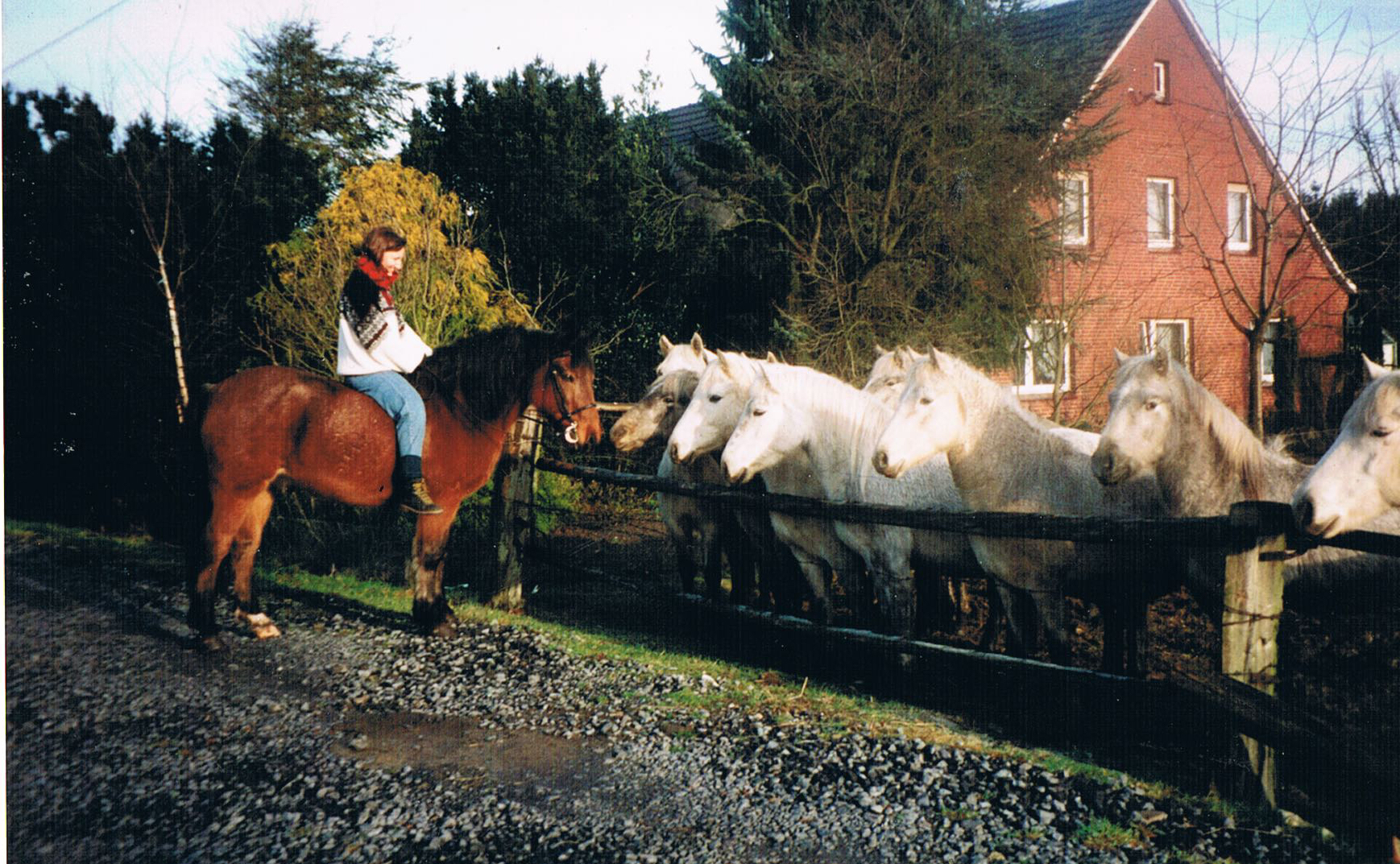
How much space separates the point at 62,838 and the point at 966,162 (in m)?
9.44

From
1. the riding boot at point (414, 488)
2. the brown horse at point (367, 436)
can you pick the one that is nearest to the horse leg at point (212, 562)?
the brown horse at point (367, 436)

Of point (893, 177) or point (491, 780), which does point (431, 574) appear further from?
point (893, 177)

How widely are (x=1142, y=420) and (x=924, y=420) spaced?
98 cm

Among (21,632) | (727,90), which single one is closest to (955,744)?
(21,632)

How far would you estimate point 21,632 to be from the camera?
5941 mm

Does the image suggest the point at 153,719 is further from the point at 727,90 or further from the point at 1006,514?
the point at 727,90

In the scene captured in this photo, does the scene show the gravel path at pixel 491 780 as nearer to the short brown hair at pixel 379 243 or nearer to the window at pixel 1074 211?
the short brown hair at pixel 379 243

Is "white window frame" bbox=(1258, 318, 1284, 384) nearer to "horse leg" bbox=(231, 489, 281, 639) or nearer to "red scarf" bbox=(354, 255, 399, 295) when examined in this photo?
"red scarf" bbox=(354, 255, 399, 295)

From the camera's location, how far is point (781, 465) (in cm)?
578

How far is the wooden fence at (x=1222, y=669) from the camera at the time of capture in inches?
110

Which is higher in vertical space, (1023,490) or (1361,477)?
(1361,477)

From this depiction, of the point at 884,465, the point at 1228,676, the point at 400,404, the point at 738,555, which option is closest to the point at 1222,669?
the point at 1228,676

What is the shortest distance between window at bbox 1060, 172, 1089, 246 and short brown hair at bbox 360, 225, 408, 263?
8247mm

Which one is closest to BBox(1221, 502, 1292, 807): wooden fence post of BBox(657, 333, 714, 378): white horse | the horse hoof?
BBox(657, 333, 714, 378): white horse
